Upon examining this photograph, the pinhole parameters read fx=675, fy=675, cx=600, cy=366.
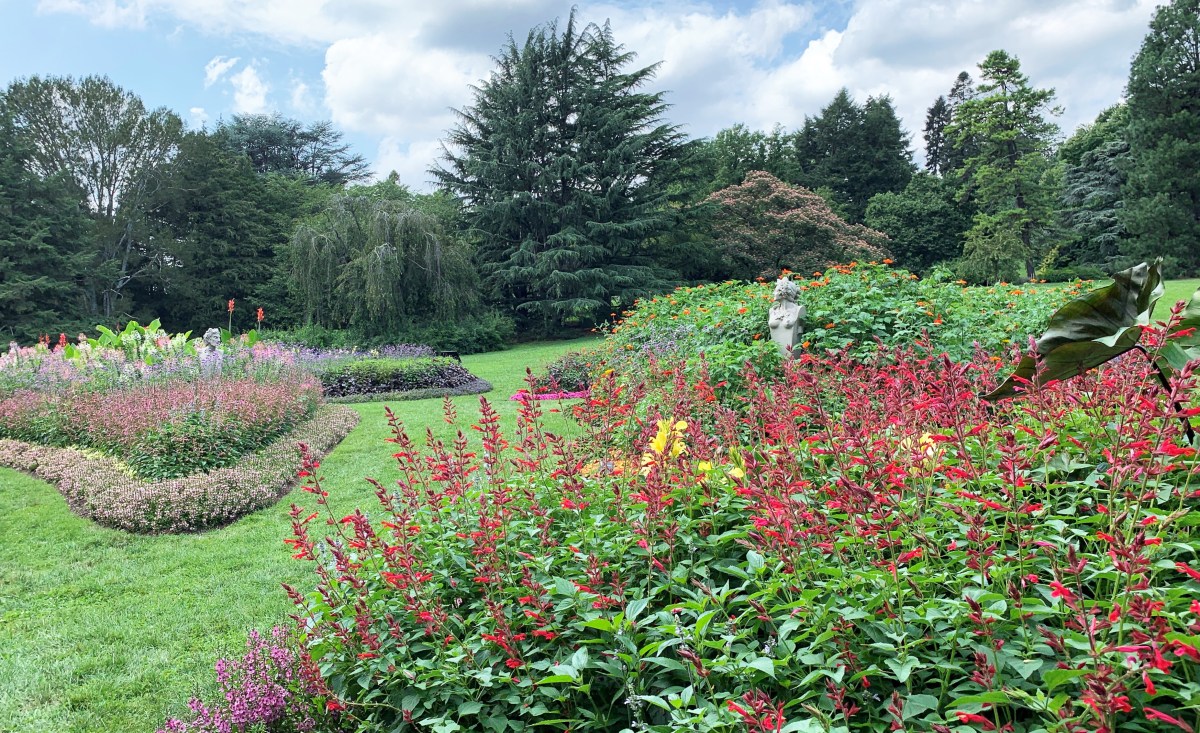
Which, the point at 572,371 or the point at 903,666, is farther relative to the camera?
the point at 572,371

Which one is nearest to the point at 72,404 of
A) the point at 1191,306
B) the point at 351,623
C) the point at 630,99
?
the point at 351,623

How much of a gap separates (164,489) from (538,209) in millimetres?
18925

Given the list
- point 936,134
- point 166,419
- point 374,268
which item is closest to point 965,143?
point 936,134

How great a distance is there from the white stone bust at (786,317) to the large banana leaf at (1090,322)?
3601mm

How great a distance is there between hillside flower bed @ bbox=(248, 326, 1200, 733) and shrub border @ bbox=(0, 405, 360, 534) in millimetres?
3321

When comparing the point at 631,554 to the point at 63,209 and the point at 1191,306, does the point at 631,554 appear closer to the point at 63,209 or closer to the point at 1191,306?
the point at 1191,306

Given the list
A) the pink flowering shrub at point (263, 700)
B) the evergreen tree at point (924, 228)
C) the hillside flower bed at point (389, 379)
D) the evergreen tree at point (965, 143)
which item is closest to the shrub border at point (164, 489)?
the pink flowering shrub at point (263, 700)

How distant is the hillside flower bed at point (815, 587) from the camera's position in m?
1.11

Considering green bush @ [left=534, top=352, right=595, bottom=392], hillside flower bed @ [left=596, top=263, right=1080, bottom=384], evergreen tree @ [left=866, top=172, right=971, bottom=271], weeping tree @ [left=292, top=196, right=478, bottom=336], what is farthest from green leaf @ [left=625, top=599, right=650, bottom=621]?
evergreen tree @ [left=866, top=172, right=971, bottom=271]

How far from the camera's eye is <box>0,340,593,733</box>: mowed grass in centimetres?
263

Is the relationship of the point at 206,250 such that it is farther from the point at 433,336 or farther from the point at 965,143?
the point at 965,143

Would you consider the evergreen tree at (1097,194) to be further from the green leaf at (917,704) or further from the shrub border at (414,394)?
the green leaf at (917,704)

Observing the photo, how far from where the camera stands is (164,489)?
5.03 metres

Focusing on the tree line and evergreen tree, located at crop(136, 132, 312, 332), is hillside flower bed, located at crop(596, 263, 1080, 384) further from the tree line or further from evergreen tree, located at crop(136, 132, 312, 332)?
evergreen tree, located at crop(136, 132, 312, 332)
